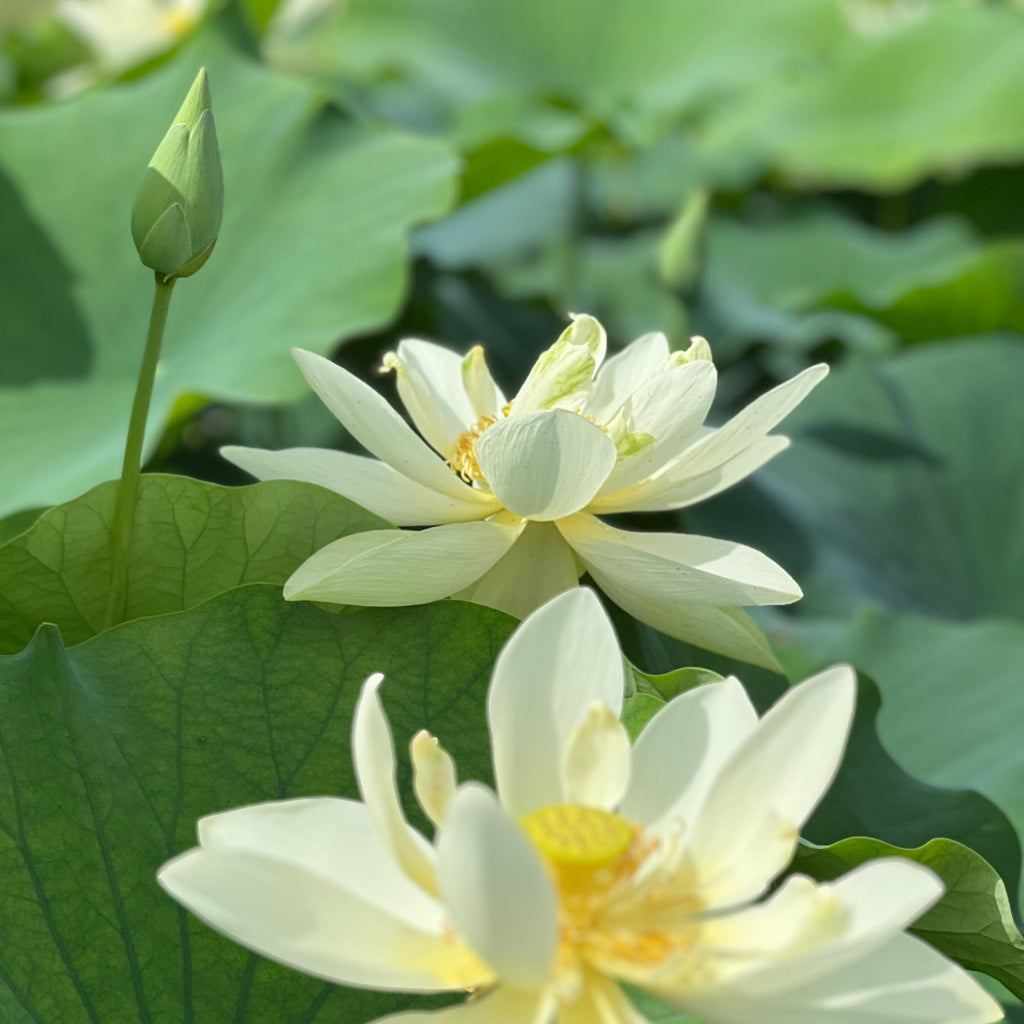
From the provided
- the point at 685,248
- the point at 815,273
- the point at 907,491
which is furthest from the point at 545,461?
the point at 815,273

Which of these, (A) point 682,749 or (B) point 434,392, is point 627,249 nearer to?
(B) point 434,392

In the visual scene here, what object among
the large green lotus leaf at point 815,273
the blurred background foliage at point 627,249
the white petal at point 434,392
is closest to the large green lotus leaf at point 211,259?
the blurred background foliage at point 627,249

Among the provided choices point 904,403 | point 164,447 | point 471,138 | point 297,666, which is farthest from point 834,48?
point 297,666

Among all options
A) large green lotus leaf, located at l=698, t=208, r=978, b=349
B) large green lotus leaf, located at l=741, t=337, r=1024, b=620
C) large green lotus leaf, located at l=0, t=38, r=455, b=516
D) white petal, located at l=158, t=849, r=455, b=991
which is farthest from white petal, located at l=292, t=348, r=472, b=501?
large green lotus leaf, located at l=698, t=208, r=978, b=349

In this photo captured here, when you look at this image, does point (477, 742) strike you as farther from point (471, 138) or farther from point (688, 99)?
point (688, 99)

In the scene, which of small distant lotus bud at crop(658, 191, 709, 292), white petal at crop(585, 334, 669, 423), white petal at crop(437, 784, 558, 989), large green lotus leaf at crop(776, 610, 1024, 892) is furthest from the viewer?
small distant lotus bud at crop(658, 191, 709, 292)

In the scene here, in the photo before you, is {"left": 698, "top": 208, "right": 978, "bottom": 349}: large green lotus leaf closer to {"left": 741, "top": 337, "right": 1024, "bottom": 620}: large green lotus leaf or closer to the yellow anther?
{"left": 741, "top": 337, "right": 1024, "bottom": 620}: large green lotus leaf
